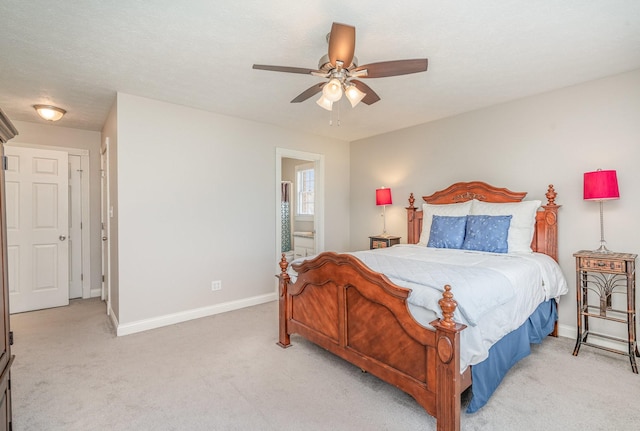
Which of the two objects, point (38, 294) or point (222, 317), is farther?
point (38, 294)

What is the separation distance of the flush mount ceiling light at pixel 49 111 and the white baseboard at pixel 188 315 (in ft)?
8.34

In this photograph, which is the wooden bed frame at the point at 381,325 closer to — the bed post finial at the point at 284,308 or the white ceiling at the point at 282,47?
the bed post finial at the point at 284,308

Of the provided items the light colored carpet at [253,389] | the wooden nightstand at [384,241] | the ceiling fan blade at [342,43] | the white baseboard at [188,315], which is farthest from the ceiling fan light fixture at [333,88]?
the white baseboard at [188,315]

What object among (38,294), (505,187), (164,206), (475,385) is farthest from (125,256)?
(505,187)

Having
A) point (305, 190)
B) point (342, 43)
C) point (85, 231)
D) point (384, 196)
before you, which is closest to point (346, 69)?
point (342, 43)

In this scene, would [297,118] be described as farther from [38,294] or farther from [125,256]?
[38,294]

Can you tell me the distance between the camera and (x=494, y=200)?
3.62 metres

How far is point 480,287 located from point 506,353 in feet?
2.22

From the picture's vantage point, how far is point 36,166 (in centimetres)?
420

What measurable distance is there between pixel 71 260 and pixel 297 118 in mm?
3889

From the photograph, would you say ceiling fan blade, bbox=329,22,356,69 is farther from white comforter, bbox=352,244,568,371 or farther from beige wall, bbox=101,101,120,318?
beige wall, bbox=101,101,120,318

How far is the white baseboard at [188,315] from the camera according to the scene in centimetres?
330

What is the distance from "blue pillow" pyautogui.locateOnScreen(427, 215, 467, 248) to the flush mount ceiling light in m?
4.56

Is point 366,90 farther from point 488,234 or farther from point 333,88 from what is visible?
point 488,234
